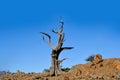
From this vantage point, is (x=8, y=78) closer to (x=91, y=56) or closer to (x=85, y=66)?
(x=85, y=66)

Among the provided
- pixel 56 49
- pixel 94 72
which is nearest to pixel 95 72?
pixel 94 72

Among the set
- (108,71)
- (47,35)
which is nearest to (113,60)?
(108,71)

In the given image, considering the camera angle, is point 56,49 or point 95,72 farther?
point 56,49

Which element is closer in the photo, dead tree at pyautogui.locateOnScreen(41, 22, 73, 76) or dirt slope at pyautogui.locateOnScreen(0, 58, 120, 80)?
dirt slope at pyautogui.locateOnScreen(0, 58, 120, 80)

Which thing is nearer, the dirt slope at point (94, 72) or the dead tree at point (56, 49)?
the dirt slope at point (94, 72)

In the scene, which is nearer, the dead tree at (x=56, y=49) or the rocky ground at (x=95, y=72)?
the rocky ground at (x=95, y=72)

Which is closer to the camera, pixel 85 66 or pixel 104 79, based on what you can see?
pixel 104 79

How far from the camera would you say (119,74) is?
24.1 m

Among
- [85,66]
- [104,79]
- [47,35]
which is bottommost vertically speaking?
[104,79]

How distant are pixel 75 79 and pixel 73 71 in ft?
9.06

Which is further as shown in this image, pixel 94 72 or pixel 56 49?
pixel 56 49

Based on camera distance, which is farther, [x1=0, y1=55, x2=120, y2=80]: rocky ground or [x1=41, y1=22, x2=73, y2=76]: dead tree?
[x1=41, y1=22, x2=73, y2=76]: dead tree

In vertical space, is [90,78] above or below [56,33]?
below

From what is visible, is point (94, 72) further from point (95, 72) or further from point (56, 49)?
point (56, 49)
